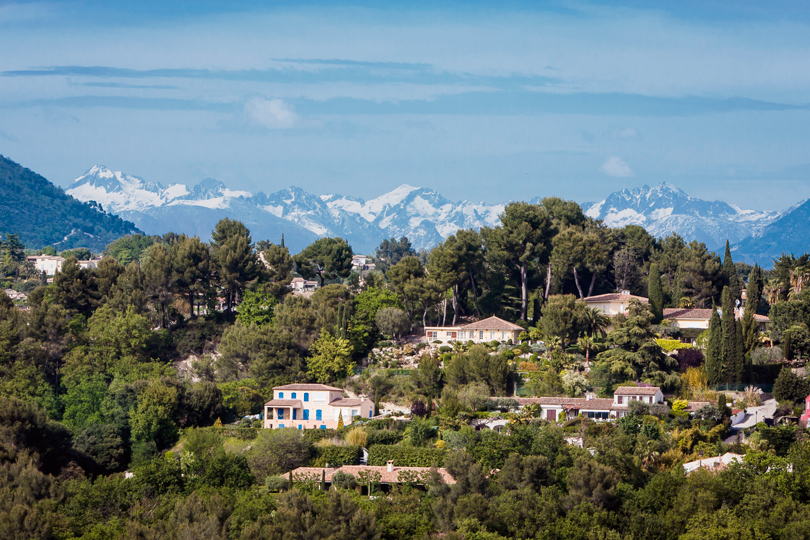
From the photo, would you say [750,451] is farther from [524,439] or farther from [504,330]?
[504,330]

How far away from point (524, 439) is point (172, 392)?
18554 mm

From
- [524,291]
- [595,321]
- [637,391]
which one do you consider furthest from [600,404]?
[524,291]

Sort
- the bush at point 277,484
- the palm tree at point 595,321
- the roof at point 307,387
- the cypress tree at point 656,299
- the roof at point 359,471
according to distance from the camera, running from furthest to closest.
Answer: the cypress tree at point 656,299 < the palm tree at point 595,321 < the roof at point 307,387 < the bush at point 277,484 < the roof at point 359,471

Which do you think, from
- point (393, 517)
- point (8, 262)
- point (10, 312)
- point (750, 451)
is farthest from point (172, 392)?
point (8, 262)

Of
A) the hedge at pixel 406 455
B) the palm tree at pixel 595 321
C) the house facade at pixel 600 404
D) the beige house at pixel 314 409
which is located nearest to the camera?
the hedge at pixel 406 455

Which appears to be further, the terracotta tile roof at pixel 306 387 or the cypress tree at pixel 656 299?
the cypress tree at pixel 656 299

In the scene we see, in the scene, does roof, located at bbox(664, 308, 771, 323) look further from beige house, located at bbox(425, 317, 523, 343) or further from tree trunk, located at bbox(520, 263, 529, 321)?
beige house, located at bbox(425, 317, 523, 343)

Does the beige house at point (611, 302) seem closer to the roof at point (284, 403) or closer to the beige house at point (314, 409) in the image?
the beige house at point (314, 409)

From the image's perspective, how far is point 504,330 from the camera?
56250 mm

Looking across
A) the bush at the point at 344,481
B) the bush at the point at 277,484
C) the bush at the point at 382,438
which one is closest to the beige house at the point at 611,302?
the bush at the point at 382,438

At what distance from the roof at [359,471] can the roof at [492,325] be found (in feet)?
54.5

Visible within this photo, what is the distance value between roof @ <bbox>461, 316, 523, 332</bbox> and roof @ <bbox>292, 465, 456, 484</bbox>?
54.5 feet

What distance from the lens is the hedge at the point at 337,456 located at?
42.6 metres

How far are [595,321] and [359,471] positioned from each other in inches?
707
